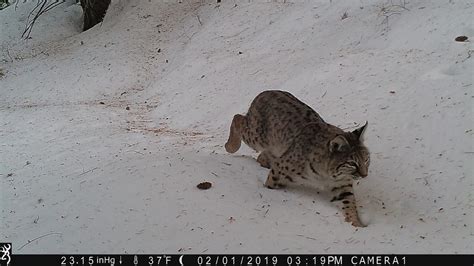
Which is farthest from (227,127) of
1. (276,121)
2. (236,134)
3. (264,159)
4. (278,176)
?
(278,176)

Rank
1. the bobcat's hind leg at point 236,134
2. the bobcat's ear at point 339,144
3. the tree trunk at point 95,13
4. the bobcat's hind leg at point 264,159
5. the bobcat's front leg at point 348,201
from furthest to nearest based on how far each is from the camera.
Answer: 1. the tree trunk at point 95,13
2. the bobcat's hind leg at point 236,134
3. the bobcat's hind leg at point 264,159
4. the bobcat's ear at point 339,144
5. the bobcat's front leg at point 348,201

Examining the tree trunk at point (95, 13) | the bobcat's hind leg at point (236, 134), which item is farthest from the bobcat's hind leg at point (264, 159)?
the tree trunk at point (95, 13)

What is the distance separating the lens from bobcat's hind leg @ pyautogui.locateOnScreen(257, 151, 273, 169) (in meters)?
5.84

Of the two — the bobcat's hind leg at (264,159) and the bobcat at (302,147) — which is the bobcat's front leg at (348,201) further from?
the bobcat's hind leg at (264,159)

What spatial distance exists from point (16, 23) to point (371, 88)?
36.9ft

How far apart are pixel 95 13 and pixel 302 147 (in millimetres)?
10728

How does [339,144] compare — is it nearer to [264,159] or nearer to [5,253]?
[264,159]

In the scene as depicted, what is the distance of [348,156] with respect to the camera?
485 centimetres

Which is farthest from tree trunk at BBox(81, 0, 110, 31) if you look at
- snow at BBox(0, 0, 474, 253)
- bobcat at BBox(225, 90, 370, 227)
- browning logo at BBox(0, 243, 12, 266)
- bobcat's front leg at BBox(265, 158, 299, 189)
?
browning logo at BBox(0, 243, 12, 266)

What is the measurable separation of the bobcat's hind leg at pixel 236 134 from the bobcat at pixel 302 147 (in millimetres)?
12

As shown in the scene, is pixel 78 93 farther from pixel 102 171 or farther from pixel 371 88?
pixel 371 88

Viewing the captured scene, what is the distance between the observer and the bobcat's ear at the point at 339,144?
15.8 feet

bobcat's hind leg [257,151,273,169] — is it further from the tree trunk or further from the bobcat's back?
the tree trunk

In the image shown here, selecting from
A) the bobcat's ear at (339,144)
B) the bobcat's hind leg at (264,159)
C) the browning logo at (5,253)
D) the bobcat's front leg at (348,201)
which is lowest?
the bobcat's hind leg at (264,159)
